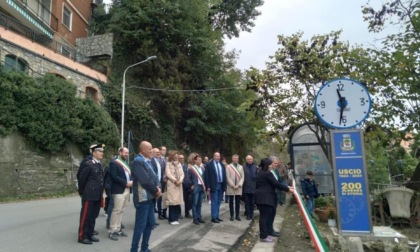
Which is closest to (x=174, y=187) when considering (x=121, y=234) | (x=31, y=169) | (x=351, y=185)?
(x=121, y=234)

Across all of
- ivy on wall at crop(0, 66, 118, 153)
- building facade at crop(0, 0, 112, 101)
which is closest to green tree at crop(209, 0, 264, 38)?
building facade at crop(0, 0, 112, 101)

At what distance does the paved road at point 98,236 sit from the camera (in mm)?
6367

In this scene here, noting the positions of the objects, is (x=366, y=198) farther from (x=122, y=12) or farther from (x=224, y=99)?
(x=122, y=12)

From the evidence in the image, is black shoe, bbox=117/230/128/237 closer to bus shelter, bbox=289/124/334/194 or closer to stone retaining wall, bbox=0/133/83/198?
bus shelter, bbox=289/124/334/194

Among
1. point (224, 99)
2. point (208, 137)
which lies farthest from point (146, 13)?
point (208, 137)

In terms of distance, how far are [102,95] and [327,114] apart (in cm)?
2060

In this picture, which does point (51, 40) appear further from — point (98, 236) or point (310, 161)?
point (98, 236)

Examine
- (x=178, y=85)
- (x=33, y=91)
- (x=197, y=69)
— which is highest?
(x=197, y=69)

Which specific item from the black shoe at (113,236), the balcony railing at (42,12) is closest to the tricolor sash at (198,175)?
the black shoe at (113,236)

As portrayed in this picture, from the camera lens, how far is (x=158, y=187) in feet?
19.3

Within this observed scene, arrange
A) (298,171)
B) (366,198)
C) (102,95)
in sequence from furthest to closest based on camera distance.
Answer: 1. (102,95)
2. (298,171)
3. (366,198)

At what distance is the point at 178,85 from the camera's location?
82.9ft

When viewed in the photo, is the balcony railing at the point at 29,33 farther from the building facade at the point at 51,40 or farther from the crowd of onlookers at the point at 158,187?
the crowd of onlookers at the point at 158,187

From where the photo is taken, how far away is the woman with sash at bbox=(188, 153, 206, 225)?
9208 mm
